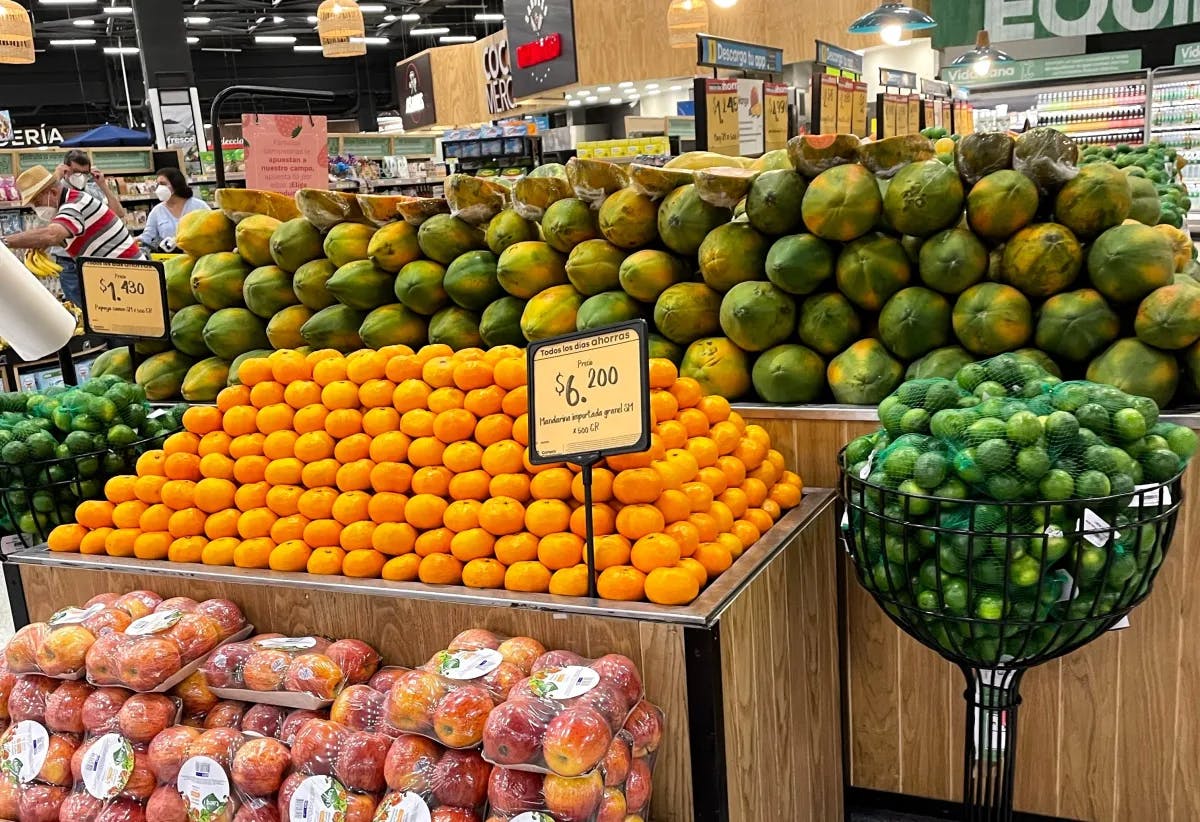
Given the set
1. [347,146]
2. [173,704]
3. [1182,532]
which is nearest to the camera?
[173,704]

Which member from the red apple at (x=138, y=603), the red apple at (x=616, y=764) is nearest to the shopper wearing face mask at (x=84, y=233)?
the red apple at (x=138, y=603)

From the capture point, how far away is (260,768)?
1593 mm

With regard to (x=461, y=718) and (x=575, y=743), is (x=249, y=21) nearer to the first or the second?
(x=461, y=718)

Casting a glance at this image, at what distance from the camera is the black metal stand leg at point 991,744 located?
164cm

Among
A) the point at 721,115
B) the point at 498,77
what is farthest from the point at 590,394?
the point at 498,77

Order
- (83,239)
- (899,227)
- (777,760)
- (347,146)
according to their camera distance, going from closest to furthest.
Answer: (777,760), (899,227), (83,239), (347,146)

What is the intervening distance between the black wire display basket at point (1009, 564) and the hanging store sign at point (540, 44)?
10.3m

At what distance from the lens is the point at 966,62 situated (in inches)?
380

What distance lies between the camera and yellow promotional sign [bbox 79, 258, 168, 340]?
277 cm

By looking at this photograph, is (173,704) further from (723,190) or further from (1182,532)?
(1182,532)

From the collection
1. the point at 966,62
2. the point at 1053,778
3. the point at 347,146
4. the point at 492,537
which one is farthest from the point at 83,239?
the point at 347,146

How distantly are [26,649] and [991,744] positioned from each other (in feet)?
5.49

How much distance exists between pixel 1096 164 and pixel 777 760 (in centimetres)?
134

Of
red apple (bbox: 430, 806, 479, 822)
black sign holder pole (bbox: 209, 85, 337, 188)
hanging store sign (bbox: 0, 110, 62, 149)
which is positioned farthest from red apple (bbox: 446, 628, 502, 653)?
hanging store sign (bbox: 0, 110, 62, 149)
